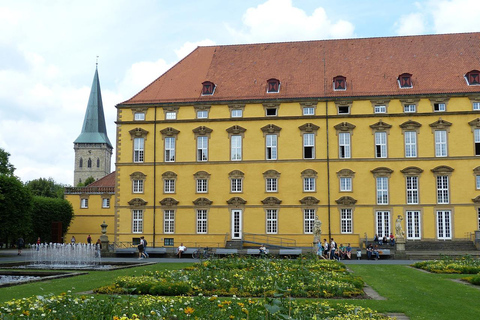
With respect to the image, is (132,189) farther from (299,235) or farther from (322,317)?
(322,317)

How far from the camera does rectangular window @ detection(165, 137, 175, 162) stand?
4897 cm

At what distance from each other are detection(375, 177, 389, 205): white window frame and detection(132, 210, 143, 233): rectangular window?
20.9 metres

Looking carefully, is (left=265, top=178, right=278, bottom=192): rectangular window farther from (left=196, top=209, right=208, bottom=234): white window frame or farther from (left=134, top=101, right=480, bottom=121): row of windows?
(left=196, top=209, right=208, bottom=234): white window frame

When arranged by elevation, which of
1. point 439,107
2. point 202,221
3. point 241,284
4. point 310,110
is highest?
point 310,110

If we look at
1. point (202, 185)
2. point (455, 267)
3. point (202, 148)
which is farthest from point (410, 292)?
point (202, 148)

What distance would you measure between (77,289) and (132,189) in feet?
105

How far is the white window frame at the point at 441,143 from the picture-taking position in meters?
45.3

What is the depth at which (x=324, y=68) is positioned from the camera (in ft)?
164

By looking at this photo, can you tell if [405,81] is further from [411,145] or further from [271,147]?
[271,147]

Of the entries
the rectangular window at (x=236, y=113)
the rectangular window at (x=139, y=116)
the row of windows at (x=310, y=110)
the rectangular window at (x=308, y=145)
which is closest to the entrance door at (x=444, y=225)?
the row of windows at (x=310, y=110)

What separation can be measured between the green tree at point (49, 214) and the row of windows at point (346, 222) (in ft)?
68.6

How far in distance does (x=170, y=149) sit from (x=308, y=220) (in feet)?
45.5

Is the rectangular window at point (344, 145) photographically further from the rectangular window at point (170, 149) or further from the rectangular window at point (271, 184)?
the rectangular window at point (170, 149)

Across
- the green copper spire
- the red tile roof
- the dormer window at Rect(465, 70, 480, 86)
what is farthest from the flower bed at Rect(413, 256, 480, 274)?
the green copper spire
